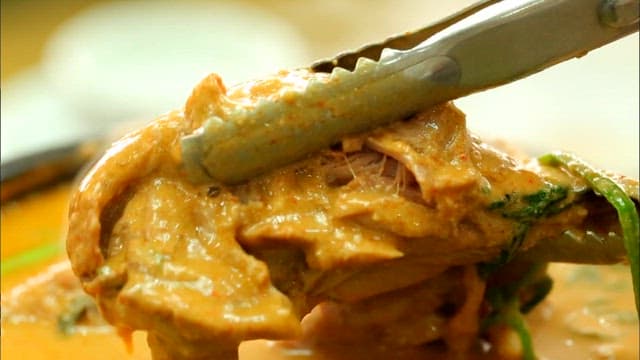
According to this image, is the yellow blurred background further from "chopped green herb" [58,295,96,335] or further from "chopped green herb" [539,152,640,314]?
"chopped green herb" [539,152,640,314]

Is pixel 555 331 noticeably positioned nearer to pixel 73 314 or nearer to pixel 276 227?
pixel 276 227

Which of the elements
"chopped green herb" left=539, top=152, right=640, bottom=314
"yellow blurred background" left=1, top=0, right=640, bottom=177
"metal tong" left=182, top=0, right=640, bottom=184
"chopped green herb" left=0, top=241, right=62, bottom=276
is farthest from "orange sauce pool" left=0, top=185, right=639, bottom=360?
"yellow blurred background" left=1, top=0, right=640, bottom=177

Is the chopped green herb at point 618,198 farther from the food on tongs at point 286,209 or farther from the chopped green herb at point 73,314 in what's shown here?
the chopped green herb at point 73,314

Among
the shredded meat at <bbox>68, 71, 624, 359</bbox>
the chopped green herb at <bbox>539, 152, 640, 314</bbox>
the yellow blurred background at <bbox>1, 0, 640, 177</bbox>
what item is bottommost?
the yellow blurred background at <bbox>1, 0, 640, 177</bbox>

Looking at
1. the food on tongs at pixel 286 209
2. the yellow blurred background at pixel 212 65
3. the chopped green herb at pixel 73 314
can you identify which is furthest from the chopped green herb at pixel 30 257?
the food on tongs at pixel 286 209

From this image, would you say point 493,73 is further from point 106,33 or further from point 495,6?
point 106,33

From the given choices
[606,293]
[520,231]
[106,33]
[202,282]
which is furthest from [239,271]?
[106,33]

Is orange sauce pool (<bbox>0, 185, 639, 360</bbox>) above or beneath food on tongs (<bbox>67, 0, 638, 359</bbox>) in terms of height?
beneath
